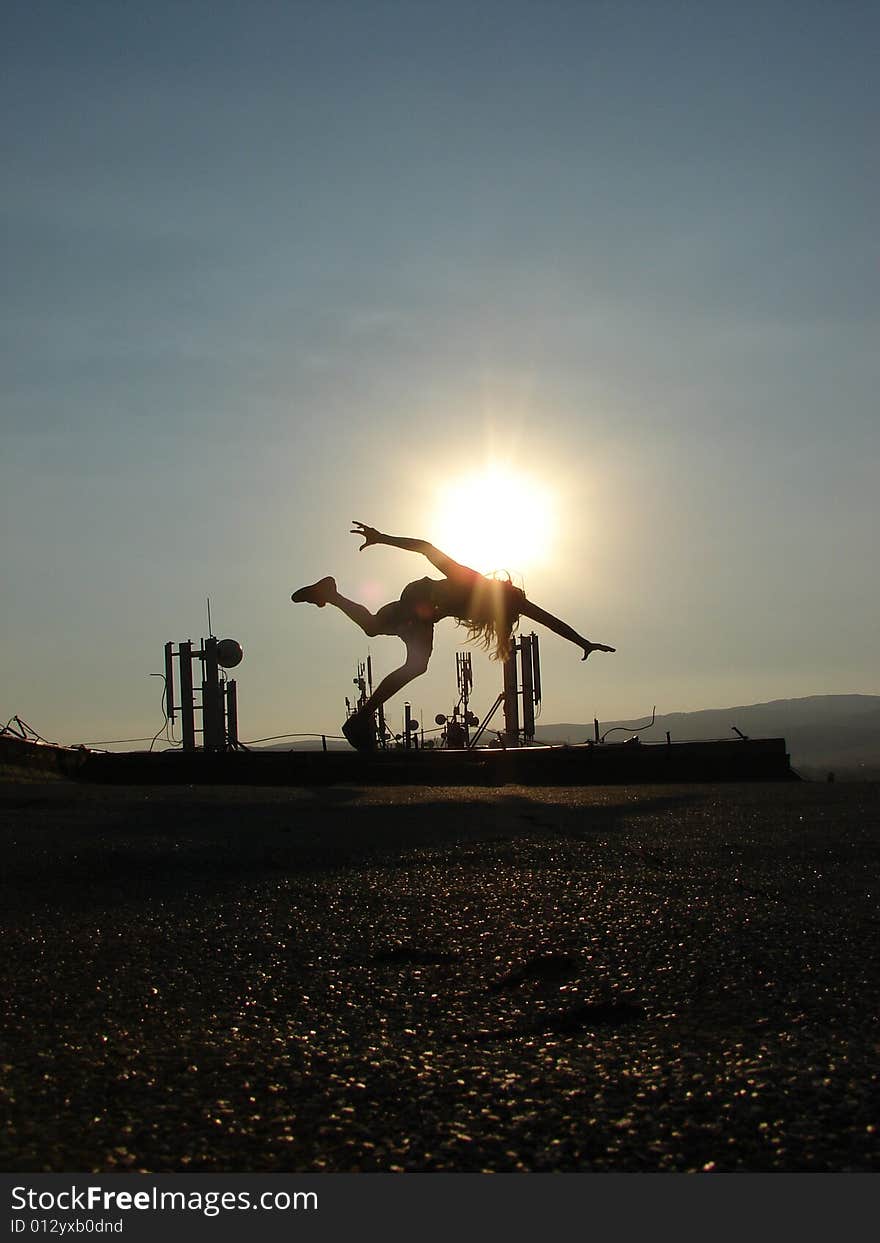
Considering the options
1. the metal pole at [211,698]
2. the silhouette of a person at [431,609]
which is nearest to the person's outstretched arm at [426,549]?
the silhouette of a person at [431,609]

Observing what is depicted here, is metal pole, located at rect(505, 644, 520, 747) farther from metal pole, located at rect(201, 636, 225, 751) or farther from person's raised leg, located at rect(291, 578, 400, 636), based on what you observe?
person's raised leg, located at rect(291, 578, 400, 636)

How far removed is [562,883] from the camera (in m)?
3.89

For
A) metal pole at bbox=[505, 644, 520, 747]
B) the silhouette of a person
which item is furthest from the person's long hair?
metal pole at bbox=[505, 644, 520, 747]

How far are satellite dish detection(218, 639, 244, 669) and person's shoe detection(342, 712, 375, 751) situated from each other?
14832 millimetres

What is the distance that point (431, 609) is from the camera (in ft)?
58.6

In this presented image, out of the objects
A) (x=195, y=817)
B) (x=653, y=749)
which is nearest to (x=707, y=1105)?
(x=195, y=817)

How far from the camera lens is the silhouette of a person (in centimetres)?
1753

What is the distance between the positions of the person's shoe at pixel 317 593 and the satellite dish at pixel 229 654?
14.5 meters

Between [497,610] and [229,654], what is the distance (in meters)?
15.6

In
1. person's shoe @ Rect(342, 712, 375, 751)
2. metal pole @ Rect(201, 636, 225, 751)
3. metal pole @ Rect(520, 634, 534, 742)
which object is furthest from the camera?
metal pole @ Rect(520, 634, 534, 742)

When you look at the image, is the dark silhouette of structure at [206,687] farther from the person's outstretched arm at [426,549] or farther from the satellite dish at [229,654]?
the person's outstretched arm at [426,549]

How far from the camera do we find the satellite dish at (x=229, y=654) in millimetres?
31703

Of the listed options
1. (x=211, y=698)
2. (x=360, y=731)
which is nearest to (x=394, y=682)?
(x=360, y=731)
